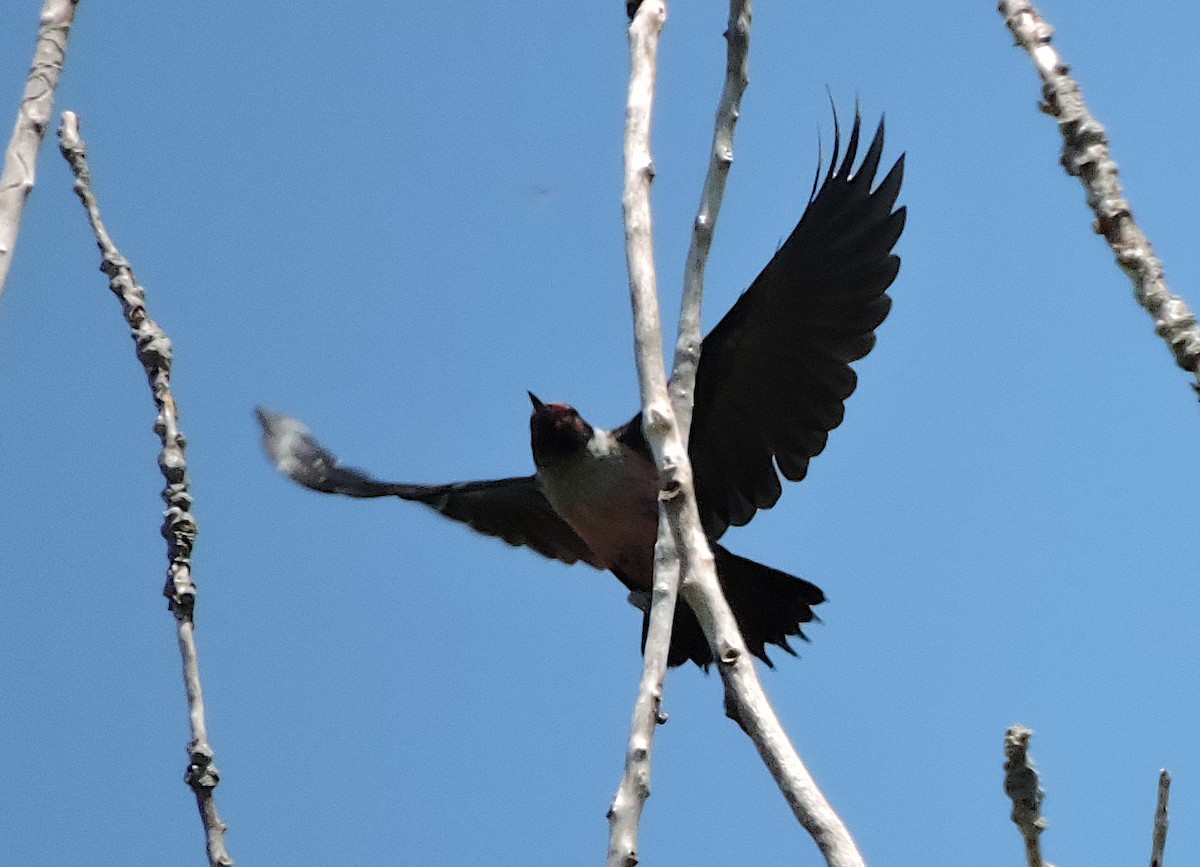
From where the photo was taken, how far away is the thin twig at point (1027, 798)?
2.51 meters

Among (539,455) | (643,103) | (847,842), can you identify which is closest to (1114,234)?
(847,842)

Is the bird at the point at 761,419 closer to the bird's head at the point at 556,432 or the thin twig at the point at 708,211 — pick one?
the bird's head at the point at 556,432

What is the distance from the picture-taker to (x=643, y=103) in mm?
4168

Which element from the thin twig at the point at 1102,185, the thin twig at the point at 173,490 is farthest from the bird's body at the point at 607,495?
the thin twig at the point at 1102,185

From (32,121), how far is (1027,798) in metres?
2.19

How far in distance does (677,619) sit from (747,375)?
1.22m

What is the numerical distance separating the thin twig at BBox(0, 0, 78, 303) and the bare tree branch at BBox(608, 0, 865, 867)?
1.37 metres

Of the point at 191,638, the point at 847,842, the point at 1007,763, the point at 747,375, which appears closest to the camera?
the point at 1007,763

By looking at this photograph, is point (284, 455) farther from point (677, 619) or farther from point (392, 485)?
point (677, 619)

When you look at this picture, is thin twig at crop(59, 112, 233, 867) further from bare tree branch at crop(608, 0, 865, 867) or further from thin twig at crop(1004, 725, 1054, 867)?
thin twig at crop(1004, 725, 1054, 867)

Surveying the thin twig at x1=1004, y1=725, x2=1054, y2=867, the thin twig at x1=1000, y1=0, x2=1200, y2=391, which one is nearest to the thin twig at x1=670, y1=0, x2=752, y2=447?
the thin twig at x1=1000, y1=0, x2=1200, y2=391

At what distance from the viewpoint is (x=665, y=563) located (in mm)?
3574

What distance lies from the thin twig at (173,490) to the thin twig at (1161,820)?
1.72 metres

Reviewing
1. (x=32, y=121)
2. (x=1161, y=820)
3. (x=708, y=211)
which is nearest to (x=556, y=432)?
(x=708, y=211)
